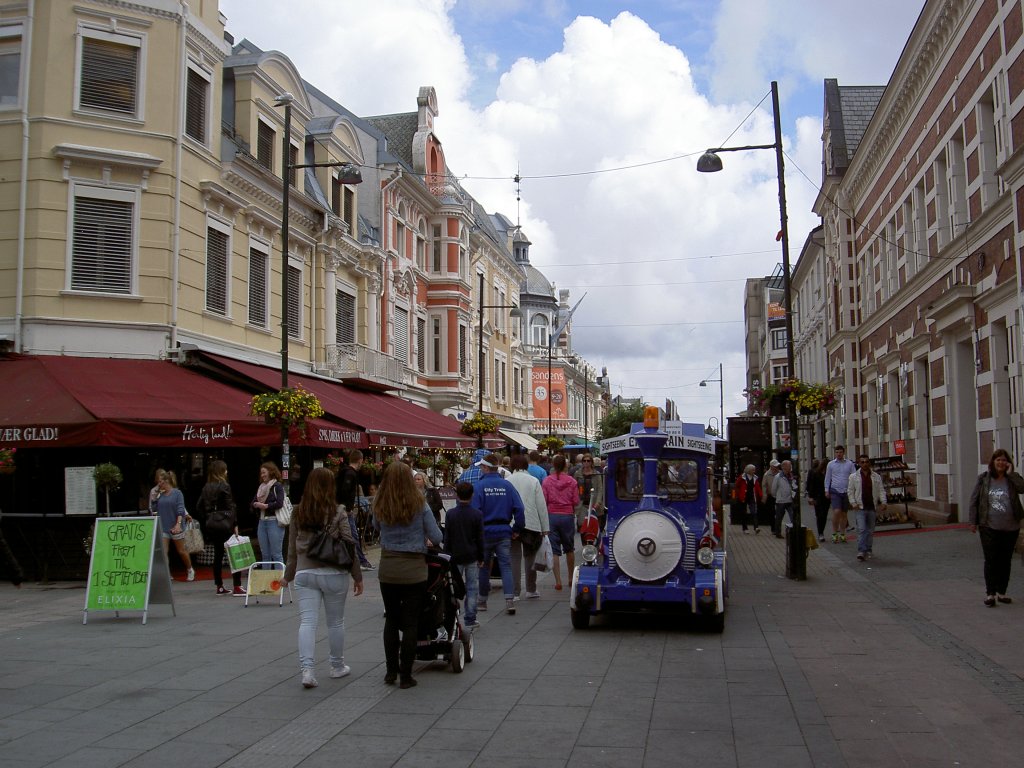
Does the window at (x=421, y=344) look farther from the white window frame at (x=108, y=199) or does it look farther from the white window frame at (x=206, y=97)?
the white window frame at (x=108, y=199)

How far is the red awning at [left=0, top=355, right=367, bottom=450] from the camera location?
1469 cm

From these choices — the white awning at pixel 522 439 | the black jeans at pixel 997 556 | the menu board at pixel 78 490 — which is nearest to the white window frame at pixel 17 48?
the menu board at pixel 78 490

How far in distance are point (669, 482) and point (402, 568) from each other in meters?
4.29

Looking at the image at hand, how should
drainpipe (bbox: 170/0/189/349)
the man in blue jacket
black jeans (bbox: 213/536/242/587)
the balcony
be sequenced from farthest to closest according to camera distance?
the balcony, drainpipe (bbox: 170/0/189/349), black jeans (bbox: 213/536/242/587), the man in blue jacket

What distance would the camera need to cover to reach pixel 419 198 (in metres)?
35.1

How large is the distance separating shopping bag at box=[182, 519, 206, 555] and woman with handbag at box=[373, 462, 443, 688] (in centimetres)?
784

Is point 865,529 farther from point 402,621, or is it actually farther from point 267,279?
point 267,279

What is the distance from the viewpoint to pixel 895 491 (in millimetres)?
22422

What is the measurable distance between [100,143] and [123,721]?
46.5 feet

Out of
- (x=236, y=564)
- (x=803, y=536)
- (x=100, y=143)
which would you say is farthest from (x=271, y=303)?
(x=803, y=536)

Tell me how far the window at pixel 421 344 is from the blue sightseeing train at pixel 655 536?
2455cm

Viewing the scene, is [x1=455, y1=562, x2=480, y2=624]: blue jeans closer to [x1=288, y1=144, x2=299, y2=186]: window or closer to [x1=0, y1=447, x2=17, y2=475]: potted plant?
[x1=0, y1=447, x2=17, y2=475]: potted plant

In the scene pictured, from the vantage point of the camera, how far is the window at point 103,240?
18.0 m

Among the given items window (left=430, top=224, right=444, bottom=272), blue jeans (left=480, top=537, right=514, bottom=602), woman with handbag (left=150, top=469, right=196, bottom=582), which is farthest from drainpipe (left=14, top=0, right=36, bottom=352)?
window (left=430, top=224, right=444, bottom=272)
